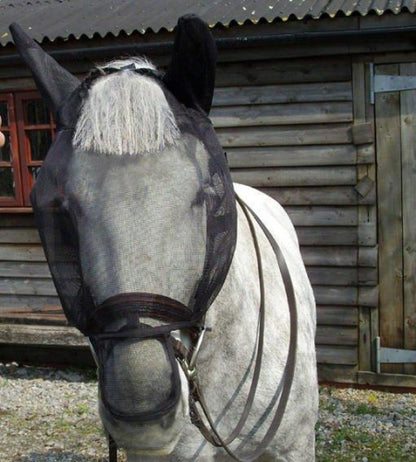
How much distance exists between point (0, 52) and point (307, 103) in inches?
122

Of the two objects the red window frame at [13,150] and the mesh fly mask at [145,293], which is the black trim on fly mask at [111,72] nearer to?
the mesh fly mask at [145,293]

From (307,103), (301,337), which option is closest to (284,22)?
(307,103)

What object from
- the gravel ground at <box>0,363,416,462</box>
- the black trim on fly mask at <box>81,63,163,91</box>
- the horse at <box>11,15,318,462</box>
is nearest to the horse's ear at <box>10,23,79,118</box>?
the horse at <box>11,15,318,462</box>

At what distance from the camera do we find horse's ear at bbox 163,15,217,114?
1556mm

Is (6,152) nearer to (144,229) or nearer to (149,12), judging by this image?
(149,12)

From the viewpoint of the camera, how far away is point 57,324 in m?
5.71

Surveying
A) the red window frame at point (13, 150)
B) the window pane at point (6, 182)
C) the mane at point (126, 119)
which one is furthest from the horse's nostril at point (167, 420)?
the window pane at point (6, 182)

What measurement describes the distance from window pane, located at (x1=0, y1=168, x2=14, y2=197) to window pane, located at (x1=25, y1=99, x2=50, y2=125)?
0.58m

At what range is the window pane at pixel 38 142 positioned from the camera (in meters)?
5.84

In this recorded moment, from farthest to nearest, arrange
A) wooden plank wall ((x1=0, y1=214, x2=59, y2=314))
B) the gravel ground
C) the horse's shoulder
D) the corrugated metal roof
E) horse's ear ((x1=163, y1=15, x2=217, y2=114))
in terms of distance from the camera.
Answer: wooden plank wall ((x1=0, y1=214, x2=59, y2=314)) < the corrugated metal roof < the gravel ground < the horse's shoulder < horse's ear ((x1=163, y1=15, x2=217, y2=114))

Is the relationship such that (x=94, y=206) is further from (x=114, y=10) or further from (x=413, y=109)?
(x=114, y=10)

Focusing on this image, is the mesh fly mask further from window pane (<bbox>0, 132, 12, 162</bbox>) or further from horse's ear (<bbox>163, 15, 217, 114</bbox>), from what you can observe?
window pane (<bbox>0, 132, 12, 162</bbox>)

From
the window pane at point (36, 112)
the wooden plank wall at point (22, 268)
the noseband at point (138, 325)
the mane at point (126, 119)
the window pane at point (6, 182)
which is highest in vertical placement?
Answer: the window pane at point (36, 112)

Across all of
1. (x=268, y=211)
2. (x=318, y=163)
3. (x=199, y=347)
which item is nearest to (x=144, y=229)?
(x=199, y=347)
